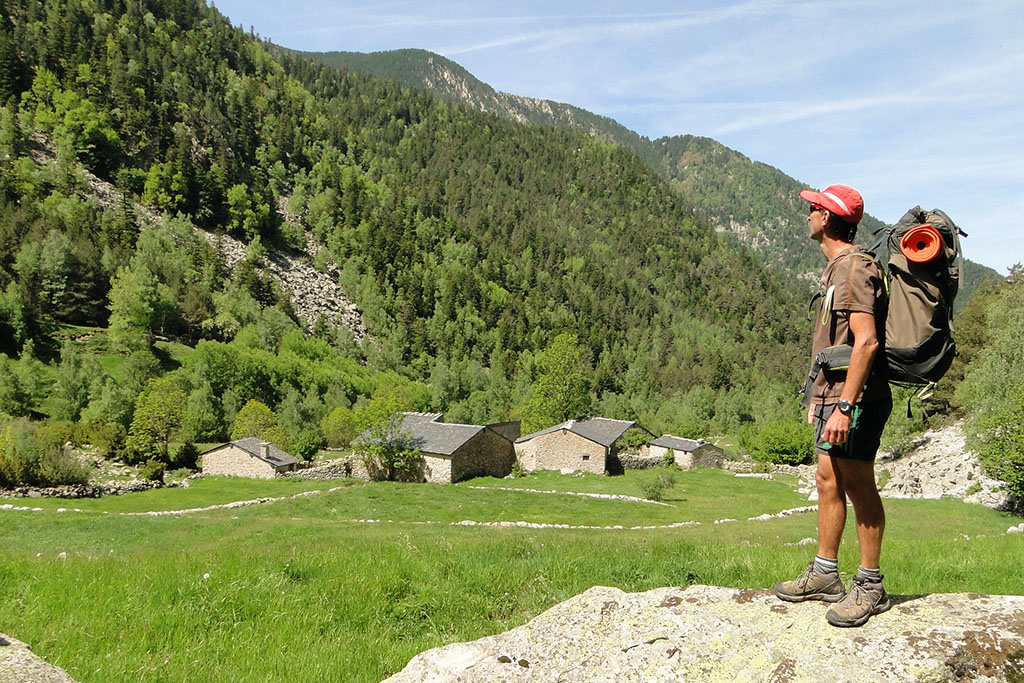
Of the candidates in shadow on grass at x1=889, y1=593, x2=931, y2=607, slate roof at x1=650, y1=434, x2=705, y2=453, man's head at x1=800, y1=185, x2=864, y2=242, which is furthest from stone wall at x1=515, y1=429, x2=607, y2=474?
man's head at x1=800, y1=185, x2=864, y2=242

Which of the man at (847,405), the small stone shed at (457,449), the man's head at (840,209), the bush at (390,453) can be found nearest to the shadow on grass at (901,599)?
the man at (847,405)

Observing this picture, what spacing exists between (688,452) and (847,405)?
71684 mm

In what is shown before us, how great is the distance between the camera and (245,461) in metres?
54.0

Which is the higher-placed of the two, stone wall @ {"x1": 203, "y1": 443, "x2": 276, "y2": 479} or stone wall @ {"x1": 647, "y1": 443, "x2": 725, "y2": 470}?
stone wall @ {"x1": 203, "y1": 443, "x2": 276, "y2": 479}

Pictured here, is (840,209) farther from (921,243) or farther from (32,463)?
(32,463)

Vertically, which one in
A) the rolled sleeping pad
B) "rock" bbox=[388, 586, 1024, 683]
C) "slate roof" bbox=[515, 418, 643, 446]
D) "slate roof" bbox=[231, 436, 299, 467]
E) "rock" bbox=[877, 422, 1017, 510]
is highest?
the rolled sleeping pad

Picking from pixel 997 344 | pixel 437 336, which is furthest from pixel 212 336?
pixel 997 344

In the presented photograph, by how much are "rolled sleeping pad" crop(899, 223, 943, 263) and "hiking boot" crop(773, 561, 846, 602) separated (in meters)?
2.47

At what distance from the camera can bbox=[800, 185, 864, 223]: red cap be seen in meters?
5.00

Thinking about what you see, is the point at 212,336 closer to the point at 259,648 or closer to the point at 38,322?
the point at 38,322

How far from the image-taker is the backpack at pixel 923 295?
4324 millimetres

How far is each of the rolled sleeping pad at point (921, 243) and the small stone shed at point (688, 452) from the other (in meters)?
70.5

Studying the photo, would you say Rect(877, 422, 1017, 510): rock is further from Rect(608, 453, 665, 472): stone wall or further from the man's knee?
the man's knee

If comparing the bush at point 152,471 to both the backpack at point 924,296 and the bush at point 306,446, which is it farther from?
the backpack at point 924,296
